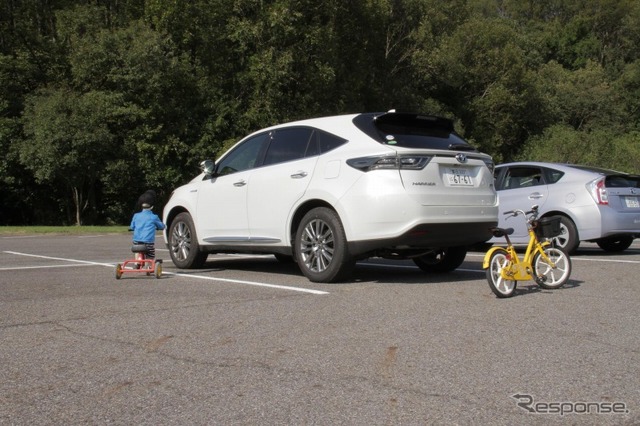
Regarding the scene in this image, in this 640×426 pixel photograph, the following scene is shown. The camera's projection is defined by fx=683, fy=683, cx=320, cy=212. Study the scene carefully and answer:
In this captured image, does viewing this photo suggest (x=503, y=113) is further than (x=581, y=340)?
Yes

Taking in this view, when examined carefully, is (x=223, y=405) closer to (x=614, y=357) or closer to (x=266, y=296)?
(x=614, y=357)

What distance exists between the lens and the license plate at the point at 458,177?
761 cm

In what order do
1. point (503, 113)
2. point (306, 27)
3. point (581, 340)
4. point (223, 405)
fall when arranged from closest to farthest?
1. point (223, 405)
2. point (581, 340)
3. point (306, 27)
4. point (503, 113)

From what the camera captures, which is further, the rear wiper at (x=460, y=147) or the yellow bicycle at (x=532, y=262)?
the rear wiper at (x=460, y=147)

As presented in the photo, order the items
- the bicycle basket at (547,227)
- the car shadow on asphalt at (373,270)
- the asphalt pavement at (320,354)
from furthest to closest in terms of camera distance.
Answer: the car shadow on asphalt at (373,270)
the bicycle basket at (547,227)
the asphalt pavement at (320,354)

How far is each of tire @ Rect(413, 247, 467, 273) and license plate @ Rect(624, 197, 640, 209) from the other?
387cm

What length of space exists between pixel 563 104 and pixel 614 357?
62258mm

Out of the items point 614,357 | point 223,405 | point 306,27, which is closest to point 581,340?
point 614,357

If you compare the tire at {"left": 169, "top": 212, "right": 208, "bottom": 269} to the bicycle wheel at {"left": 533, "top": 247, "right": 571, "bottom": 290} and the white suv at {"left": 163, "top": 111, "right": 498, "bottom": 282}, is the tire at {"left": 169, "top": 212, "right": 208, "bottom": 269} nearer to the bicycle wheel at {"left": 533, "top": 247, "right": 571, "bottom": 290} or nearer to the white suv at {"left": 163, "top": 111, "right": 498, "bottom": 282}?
the white suv at {"left": 163, "top": 111, "right": 498, "bottom": 282}

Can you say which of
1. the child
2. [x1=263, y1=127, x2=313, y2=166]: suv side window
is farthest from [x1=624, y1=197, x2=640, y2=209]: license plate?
the child

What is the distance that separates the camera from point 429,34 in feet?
157

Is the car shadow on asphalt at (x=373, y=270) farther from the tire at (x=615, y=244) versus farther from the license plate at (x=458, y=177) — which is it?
the tire at (x=615, y=244)

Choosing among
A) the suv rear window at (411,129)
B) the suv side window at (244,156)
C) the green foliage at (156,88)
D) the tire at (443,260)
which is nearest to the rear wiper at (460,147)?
the suv rear window at (411,129)

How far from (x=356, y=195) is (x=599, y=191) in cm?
563
